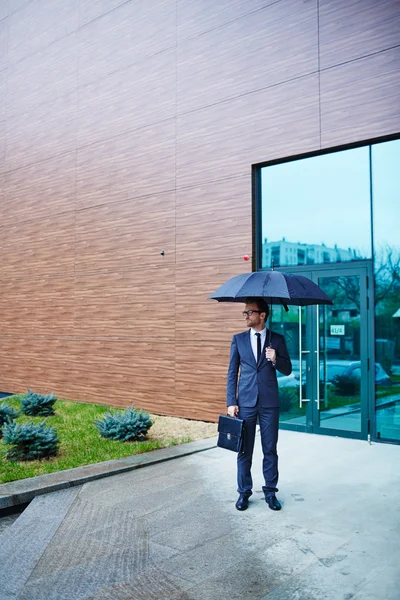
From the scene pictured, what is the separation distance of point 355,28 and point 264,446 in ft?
23.4

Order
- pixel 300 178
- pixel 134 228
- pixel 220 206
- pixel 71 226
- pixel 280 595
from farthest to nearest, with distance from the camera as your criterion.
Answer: pixel 71 226 → pixel 134 228 → pixel 220 206 → pixel 300 178 → pixel 280 595

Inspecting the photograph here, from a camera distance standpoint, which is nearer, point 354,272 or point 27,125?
point 354,272

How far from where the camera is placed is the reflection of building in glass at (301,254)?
30.1 feet

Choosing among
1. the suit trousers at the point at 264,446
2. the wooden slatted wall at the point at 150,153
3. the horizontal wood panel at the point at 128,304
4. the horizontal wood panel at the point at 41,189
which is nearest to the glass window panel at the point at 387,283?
the wooden slatted wall at the point at 150,153

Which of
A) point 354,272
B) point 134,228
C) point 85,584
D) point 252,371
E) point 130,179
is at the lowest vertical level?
point 85,584

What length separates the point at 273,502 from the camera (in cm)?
541

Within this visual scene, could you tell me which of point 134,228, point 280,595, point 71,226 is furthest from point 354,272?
point 71,226

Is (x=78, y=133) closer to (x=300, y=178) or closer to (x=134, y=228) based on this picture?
(x=134, y=228)

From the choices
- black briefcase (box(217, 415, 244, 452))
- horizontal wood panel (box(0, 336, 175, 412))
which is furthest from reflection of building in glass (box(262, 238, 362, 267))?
black briefcase (box(217, 415, 244, 452))

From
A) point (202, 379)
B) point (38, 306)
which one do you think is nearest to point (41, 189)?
point (38, 306)

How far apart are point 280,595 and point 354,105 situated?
7605 millimetres

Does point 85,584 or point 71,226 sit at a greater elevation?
point 71,226

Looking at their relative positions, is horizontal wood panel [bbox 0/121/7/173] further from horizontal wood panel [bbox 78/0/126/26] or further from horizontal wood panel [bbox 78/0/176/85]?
horizontal wood panel [bbox 78/0/126/26]

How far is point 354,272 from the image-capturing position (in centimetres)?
893
